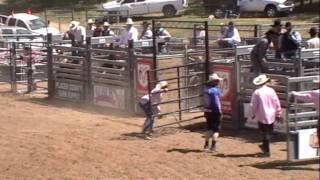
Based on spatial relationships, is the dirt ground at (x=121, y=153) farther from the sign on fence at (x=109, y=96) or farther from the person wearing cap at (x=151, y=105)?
the sign on fence at (x=109, y=96)

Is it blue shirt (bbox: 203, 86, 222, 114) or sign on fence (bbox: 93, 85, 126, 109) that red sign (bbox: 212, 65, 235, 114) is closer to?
blue shirt (bbox: 203, 86, 222, 114)

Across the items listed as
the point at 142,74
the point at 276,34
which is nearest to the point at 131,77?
the point at 142,74

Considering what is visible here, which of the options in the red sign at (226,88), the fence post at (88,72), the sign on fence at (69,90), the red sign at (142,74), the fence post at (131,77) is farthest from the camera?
the sign on fence at (69,90)

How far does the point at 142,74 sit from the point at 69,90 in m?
3.54

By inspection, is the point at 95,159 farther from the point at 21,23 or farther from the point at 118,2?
the point at 118,2

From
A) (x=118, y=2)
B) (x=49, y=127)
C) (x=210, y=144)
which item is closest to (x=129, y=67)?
(x=49, y=127)

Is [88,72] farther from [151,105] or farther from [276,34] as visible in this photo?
[276,34]

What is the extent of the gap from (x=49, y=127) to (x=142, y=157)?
4.07 meters

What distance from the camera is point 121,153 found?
1184 cm

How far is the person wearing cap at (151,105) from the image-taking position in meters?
13.8

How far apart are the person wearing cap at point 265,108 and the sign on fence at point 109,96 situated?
20.5 feet

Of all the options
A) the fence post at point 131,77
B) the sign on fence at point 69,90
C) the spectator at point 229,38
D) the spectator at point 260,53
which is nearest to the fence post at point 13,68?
the sign on fence at point 69,90

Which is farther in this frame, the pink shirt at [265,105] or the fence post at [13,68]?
the fence post at [13,68]

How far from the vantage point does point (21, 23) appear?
35.3 metres
